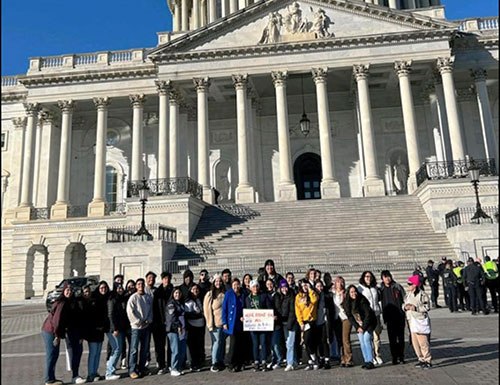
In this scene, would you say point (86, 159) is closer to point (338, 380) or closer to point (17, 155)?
point (17, 155)

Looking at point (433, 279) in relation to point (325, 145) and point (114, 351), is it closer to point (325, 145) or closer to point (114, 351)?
point (114, 351)

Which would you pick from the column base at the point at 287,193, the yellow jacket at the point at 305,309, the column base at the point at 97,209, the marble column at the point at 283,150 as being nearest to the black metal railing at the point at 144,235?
the column base at the point at 287,193

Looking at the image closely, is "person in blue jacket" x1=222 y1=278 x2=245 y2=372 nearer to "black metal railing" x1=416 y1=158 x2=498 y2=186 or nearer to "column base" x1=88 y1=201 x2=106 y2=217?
"black metal railing" x1=416 y1=158 x2=498 y2=186

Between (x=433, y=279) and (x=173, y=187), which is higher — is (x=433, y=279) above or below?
below

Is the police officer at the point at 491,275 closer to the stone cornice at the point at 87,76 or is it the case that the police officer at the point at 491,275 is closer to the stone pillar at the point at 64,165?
the stone cornice at the point at 87,76

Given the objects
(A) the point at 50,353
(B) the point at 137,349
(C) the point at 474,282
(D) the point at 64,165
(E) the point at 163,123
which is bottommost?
(B) the point at 137,349

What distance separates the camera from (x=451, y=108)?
3136 centimetres

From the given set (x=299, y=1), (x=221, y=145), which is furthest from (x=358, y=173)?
(x=299, y=1)

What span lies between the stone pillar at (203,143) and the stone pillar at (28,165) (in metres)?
14.4

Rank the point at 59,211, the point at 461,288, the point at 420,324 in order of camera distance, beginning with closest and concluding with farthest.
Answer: the point at 420,324 < the point at 461,288 < the point at 59,211

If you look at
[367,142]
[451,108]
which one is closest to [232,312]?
[367,142]

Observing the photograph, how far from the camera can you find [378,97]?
39.5 m

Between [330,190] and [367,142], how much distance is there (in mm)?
4356

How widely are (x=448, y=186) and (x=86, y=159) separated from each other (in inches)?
1217
